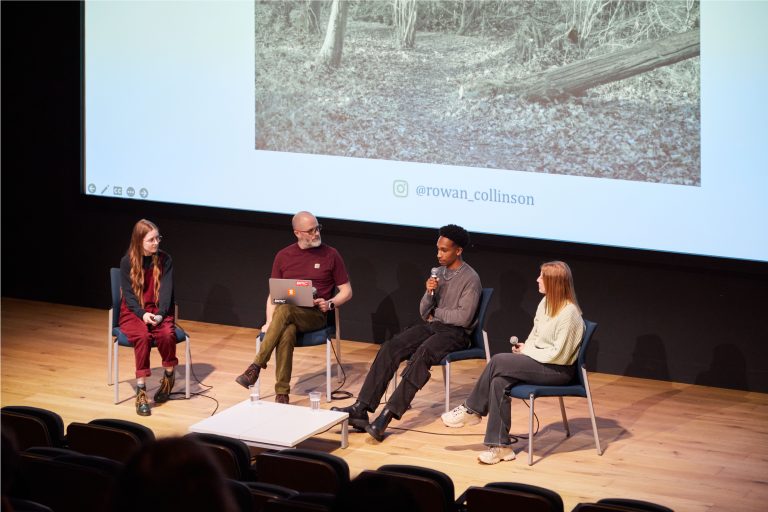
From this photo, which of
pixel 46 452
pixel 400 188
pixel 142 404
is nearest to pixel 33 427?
pixel 46 452

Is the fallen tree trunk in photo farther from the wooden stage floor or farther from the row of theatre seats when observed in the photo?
the row of theatre seats

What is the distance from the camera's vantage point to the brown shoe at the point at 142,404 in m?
6.07

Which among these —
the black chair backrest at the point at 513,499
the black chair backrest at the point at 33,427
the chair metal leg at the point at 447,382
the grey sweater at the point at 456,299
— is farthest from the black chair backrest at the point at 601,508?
the grey sweater at the point at 456,299

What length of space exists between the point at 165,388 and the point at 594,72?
3.28 meters

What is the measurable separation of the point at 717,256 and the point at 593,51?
1469 mm

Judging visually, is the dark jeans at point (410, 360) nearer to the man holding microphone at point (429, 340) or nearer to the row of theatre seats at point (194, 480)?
the man holding microphone at point (429, 340)

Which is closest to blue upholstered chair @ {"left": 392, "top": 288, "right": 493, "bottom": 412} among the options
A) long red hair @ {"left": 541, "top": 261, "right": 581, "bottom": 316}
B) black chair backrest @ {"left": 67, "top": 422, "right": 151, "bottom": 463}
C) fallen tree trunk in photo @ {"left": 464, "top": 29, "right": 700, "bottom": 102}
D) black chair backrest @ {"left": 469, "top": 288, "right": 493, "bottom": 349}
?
black chair backrest @ {"left": 469, "top": 288, "right": 493, "bottom": 349}

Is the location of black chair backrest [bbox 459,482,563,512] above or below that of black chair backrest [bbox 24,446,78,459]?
below

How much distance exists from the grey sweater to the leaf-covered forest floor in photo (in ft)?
3.66

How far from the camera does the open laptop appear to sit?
6238mm

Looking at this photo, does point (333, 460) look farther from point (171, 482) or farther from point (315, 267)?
Result: point (315, 267)

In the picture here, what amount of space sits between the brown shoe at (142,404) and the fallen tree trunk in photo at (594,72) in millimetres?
2833

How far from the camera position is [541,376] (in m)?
5.44

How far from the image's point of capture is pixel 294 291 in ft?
20.5
